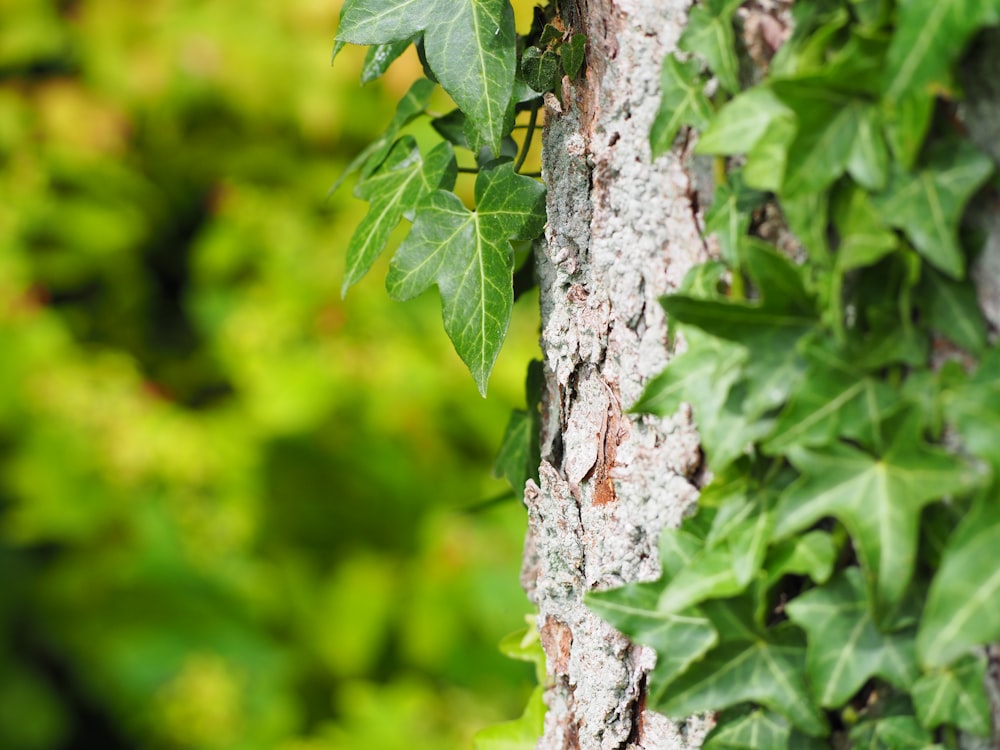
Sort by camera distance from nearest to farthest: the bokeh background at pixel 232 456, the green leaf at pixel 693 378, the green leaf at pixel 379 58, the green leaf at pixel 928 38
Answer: the green leaf at pixel 928 38, the green leaf at pixel 693 378, the green leaf at pixel 379 58, the bokeh background at pixel 232 456

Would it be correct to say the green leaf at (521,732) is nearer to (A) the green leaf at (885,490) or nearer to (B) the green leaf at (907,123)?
(A) the green leaf at (885,490)

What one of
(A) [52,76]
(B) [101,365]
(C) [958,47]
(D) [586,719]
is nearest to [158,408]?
(B) [101,365]

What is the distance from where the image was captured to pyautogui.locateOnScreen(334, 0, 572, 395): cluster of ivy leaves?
560 millimetres

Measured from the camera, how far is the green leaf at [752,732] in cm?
48

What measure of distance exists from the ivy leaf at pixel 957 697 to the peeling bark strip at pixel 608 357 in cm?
14

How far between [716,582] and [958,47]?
0.26m

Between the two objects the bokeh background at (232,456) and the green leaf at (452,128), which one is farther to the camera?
the bokeh background at (232,456)

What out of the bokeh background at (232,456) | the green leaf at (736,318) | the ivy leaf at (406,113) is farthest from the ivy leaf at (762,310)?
the bokeh background at (232,456)

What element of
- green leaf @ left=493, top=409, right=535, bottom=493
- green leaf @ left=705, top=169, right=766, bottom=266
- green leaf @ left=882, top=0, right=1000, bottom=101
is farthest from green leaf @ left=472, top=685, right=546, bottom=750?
green leaf @ left=882, top=0, right=1000, bottom=101

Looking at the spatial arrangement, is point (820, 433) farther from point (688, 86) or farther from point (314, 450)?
point (314, 450)

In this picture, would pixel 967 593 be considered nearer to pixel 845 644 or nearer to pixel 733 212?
pixel 845 644

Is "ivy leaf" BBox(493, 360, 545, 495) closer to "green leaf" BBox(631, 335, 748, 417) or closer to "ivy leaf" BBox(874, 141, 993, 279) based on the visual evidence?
"green leaf" BBox(631, 335, 748, 417)

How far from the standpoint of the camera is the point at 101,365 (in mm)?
2219

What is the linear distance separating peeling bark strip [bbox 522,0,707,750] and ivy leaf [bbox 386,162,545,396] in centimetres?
2
